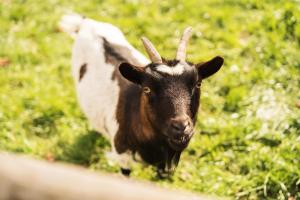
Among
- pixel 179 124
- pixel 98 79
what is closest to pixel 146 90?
pixel 179 124

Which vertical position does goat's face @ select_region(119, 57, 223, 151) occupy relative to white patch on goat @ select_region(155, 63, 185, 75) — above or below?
below

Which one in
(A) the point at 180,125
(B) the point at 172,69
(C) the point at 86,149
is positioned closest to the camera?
(A) the point at 180,125

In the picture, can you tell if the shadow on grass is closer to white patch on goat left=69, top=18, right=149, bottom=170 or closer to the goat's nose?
white patch on goat left=69, top=18, right=149, bottom=170

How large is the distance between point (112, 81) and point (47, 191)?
12.1 ft

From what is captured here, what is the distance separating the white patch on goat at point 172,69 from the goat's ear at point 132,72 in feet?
0.66

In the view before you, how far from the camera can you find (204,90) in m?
5.70

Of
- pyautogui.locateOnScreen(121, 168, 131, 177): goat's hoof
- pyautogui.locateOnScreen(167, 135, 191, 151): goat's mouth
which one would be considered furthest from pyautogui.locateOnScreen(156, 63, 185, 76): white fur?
pyautogui.locateOnScreen(121, 168, 131, 177): goat's hoof

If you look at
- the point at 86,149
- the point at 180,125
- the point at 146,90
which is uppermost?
the point at 146,90

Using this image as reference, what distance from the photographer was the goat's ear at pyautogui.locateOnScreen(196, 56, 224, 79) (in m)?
3.53

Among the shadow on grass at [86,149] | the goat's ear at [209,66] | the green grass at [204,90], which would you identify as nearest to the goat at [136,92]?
the goat's ear at [209,66]

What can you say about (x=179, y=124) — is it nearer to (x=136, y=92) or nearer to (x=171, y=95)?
(x=171, y=95)

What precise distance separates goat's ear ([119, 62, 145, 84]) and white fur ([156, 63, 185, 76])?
0.66ft

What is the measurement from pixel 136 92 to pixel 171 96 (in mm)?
799

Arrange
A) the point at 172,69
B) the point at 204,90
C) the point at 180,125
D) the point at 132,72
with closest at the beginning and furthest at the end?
the point at 180,125 → the point at 172,69 → the point at 132,72 → the point at 204,90
